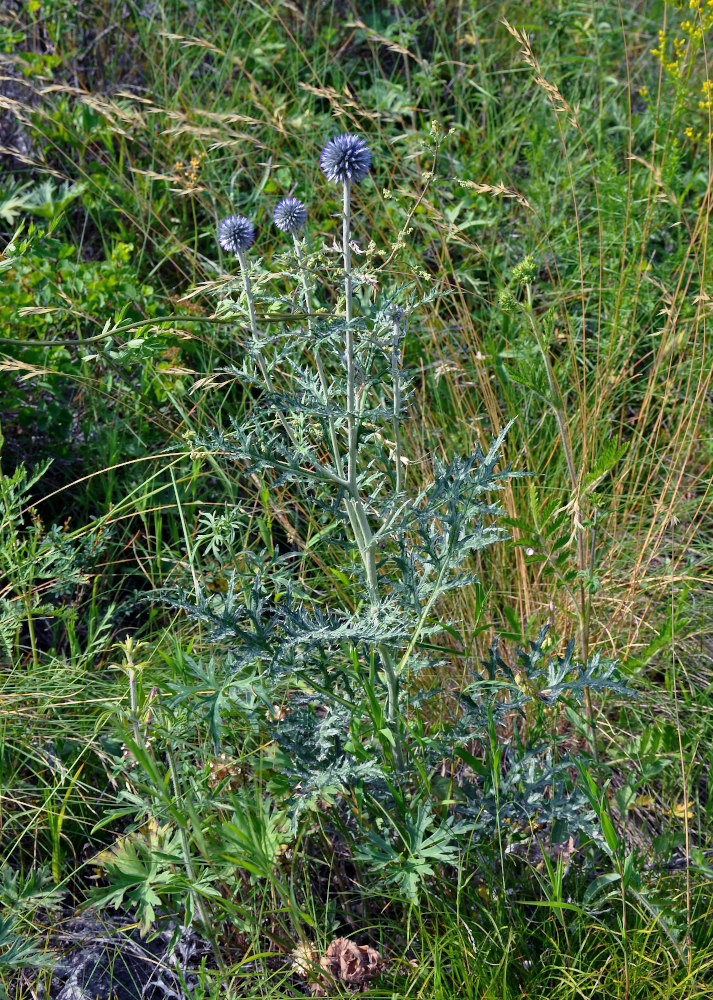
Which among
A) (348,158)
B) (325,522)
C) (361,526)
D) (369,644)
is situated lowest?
(325,522)

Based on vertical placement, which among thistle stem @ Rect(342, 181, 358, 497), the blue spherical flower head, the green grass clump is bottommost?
the green grass clump

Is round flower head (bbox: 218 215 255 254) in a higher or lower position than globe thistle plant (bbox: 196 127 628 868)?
higher

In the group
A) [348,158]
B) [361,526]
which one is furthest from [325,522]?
[348,158]

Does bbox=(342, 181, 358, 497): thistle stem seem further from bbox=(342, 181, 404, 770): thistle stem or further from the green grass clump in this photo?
the green grass clump

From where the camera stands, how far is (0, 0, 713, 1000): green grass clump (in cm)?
175

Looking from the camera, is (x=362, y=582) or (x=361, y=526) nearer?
(x=361, y=526)

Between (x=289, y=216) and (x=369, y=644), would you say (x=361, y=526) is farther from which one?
(x=289, y=216)

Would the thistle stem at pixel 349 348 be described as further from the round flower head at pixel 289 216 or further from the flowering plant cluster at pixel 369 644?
the round flower head at pixel 289 216

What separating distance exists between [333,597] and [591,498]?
988 millimetres

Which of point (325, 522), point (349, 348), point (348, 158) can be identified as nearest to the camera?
point (349, 348)

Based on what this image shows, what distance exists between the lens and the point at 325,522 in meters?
2.69

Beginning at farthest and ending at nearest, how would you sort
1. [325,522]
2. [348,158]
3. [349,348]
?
[325,522], [348,158], [349,348]

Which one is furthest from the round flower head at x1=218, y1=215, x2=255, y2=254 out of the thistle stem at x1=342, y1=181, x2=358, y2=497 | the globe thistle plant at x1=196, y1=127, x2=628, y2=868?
the thistle stem at x1=342, y1=181, x2=358, y2=497

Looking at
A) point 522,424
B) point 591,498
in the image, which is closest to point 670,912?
point 591,498
